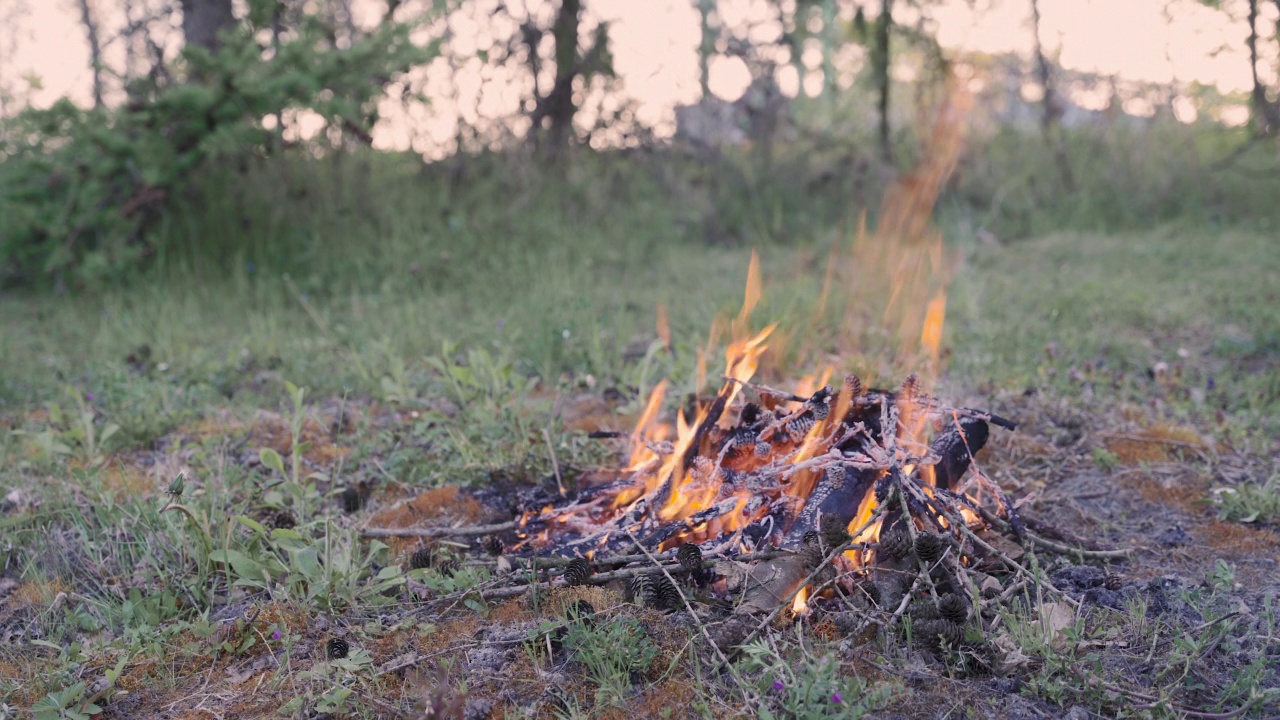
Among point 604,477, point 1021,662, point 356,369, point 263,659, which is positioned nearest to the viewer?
point 1021,662

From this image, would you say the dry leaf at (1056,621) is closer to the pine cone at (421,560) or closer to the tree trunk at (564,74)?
the pine cone at (421,560)

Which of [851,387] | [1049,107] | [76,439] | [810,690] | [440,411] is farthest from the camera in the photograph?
[1049,107]

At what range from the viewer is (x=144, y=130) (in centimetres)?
628

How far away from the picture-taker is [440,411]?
12.2 ft

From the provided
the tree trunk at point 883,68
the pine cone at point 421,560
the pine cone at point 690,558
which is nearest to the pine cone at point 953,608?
the pine cone at point 690,558

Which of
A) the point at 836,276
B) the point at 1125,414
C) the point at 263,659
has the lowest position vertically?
the point at 263,659

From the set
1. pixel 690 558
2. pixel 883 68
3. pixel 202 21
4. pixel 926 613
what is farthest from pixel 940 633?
pixel 883 68

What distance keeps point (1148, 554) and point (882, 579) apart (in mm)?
947

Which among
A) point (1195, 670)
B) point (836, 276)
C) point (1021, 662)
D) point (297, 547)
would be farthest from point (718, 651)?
point (836, 276)

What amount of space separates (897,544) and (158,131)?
20.1 feet

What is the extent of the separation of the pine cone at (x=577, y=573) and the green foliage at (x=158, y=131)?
4.72 m

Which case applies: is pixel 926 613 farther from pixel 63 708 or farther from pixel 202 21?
pixel 202 21

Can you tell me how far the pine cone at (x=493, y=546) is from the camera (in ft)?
8.87

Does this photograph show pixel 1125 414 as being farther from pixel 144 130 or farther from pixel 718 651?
pixel 144 130
